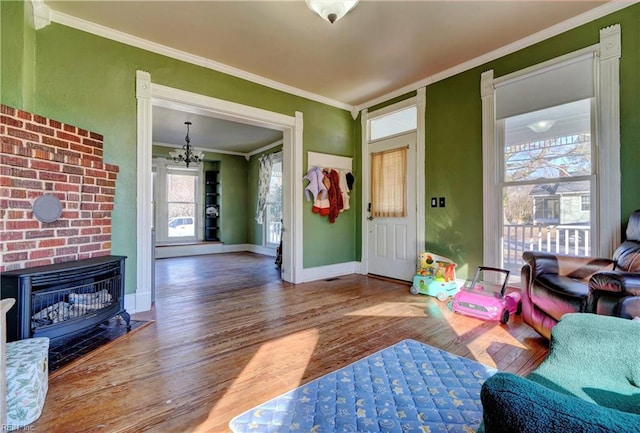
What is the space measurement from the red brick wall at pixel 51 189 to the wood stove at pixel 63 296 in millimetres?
197

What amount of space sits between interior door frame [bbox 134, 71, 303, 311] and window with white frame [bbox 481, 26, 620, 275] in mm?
2435

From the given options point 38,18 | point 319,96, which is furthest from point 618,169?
point 38,18

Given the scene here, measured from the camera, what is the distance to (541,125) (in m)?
3.16

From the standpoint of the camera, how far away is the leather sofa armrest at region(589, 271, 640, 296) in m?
1.68

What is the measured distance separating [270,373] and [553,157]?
3297 millimetres

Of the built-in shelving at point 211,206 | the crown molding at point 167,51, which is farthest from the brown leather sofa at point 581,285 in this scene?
the built-in shelving at point 211,206

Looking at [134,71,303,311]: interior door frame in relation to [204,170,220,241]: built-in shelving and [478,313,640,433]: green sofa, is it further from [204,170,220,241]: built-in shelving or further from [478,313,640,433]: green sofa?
[204,170,220,241]: built-in shelving

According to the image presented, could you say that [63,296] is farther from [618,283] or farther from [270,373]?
[618,283]

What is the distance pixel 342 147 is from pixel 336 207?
3.39 ft

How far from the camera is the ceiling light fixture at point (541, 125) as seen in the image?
3092 mm

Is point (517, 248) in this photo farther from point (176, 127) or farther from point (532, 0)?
point (176, 127)

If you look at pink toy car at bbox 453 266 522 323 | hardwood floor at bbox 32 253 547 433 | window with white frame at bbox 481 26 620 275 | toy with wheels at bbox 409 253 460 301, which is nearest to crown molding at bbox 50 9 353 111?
window with white frame at bbox 481 26 620 275

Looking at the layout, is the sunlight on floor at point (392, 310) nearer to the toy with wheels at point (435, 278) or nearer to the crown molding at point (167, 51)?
the toy with wheels at point (435, 278)

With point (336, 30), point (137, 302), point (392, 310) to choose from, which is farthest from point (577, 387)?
point (137, 302)
